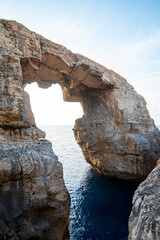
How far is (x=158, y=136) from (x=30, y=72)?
10105mm

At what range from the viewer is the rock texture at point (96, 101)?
5.29m

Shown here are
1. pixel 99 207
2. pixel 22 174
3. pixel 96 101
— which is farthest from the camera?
pixel 96 101

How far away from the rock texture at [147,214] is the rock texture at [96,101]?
4118 millimetres

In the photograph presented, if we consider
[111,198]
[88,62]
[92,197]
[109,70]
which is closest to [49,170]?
[92,197]

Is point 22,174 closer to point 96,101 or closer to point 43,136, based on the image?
point 43,136

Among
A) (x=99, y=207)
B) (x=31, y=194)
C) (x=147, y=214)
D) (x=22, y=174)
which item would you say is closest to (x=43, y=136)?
(x=22, y=174)

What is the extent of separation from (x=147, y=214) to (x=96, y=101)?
378 inches

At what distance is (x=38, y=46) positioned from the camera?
583cm

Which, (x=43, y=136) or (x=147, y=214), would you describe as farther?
(x=43, y=136)

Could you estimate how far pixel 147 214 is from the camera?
5.12 ft

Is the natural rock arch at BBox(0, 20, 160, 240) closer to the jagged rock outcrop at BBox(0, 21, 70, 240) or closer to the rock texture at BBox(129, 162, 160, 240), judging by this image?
the jagged rock outcrop at BBox(0, 21, 70, 240)

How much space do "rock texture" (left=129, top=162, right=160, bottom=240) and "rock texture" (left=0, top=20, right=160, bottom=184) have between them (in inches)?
162

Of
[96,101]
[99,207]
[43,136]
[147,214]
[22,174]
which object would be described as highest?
[96,101]

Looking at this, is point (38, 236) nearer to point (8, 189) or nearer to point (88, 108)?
point (8, 189)
